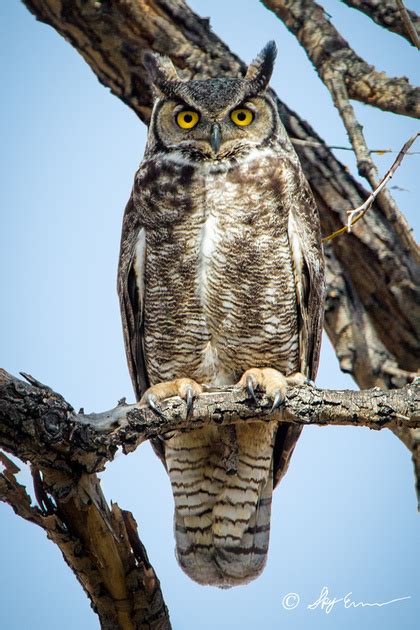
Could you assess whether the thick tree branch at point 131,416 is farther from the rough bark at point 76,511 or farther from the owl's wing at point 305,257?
the owl's wing at point 305,257

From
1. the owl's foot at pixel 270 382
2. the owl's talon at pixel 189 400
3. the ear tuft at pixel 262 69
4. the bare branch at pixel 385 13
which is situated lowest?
the owl's talon at pixel 189 400

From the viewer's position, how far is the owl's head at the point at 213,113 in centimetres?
330

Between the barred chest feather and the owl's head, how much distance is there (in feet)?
0.31

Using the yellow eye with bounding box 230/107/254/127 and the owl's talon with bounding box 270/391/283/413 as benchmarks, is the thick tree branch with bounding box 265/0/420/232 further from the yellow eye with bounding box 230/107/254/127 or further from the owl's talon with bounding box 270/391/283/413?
the owl's talon with bounding box 270/391/283/413

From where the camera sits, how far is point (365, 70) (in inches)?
141

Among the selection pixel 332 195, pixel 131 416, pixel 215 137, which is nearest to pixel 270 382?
pixel 131 416

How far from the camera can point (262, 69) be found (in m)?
3.52

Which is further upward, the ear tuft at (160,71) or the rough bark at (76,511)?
the ear tuft at (160,71)

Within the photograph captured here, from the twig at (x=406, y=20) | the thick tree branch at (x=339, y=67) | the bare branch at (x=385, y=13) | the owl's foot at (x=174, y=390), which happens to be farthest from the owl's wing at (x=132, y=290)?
the bare branch at (x=385, y=13)

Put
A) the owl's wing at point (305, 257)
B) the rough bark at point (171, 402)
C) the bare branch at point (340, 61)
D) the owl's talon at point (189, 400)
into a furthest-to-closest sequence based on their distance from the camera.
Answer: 1. the bare branch at point (340, 61)
2. the owl's wing at point (305, 257)
3. the owl's talon at point (189, 400)
4. the rough bark at point (171, 402)

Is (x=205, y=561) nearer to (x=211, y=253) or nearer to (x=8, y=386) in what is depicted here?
(x=211, y=253)

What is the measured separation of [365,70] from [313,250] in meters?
0.94

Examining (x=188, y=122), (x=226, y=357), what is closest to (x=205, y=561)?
(x=226, y=357)

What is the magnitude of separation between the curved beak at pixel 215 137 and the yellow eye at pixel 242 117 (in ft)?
0.40
